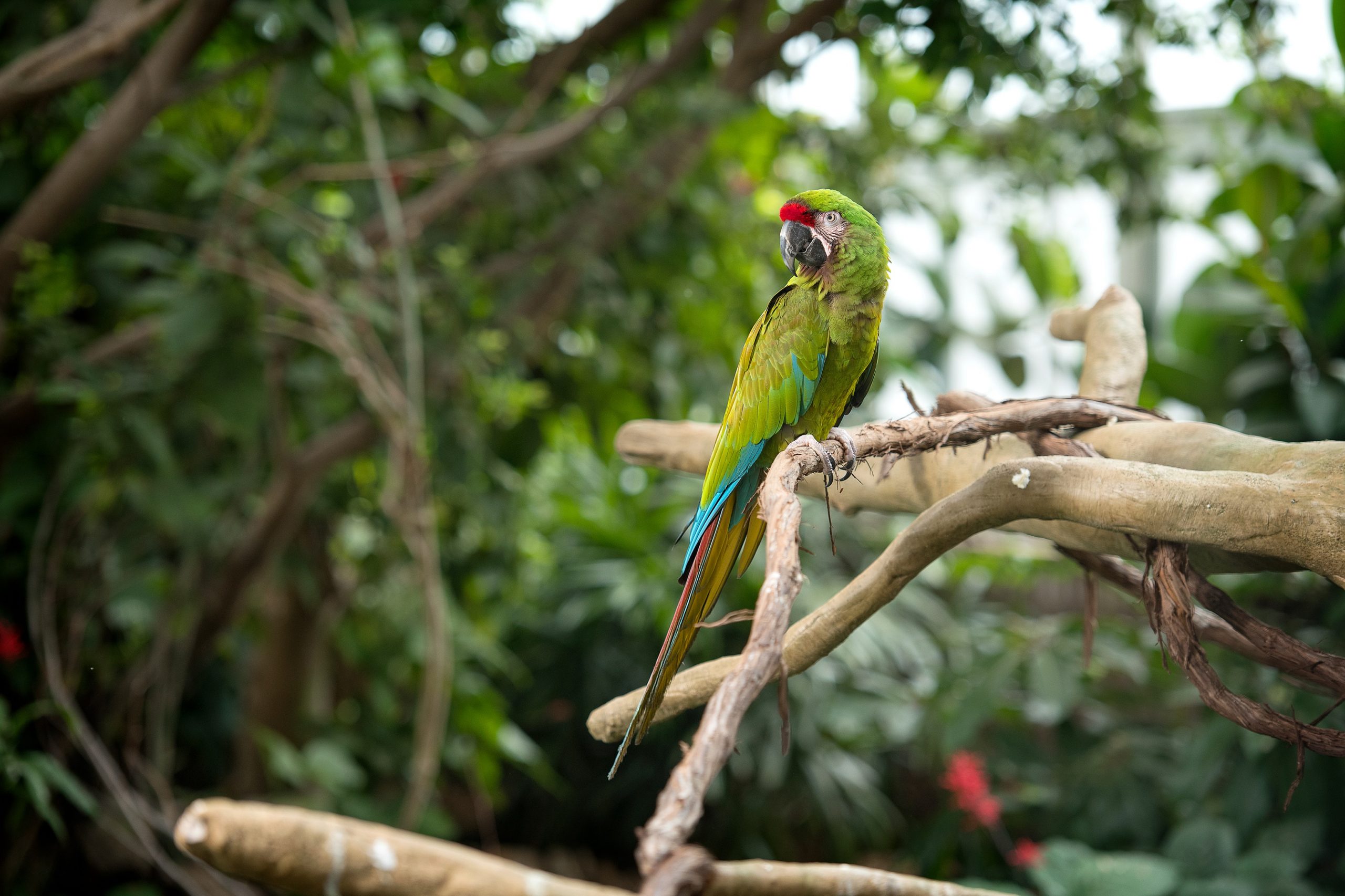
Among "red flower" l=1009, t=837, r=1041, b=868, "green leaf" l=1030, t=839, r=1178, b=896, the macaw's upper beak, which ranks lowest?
"red flower" l=1009, t=837, r=1041, b=868

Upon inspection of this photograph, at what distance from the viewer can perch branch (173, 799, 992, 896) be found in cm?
33

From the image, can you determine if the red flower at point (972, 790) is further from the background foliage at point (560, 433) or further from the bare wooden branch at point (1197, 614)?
the bare wooden branch at point (1197, 614)

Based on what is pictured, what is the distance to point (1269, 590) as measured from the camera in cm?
152

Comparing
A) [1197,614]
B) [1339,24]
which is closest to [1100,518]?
[1197,614]

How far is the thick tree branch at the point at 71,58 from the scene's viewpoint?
1094 millimetres

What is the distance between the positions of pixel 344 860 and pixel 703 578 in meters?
0.31

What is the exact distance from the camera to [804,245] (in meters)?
0.70

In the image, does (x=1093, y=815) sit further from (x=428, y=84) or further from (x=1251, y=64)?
(x=428, y=84)

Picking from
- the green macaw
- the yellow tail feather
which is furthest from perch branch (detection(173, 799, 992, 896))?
the green macaw

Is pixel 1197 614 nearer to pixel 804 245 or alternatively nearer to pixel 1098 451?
pixel 1098 451

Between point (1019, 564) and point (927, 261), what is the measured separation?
82 cm

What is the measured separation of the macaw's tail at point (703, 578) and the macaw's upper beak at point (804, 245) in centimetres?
17

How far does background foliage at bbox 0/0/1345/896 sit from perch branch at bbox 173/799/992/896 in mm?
678

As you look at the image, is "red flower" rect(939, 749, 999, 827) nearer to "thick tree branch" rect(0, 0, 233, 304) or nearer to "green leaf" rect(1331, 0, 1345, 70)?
"green leaf" rect(1331, 0, 1345, 70)
